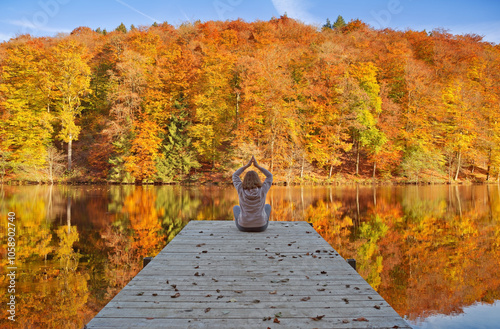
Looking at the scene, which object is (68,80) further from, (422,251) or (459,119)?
(459,119)

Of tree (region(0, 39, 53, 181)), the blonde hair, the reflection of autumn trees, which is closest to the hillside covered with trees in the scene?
tree (region(0, 39, 53, 181))

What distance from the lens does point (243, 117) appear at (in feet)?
84.1

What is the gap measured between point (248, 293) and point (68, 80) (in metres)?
29.5

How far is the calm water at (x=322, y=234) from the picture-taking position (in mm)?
4715

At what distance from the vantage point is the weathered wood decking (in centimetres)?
281

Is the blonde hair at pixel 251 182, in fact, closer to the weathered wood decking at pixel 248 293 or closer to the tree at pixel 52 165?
the weathered wood decking at pixel 248 293

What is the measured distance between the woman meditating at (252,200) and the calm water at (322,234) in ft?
6.75

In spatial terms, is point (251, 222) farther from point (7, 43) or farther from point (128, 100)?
point (7, 43)

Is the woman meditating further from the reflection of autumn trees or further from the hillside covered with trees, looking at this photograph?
the hillside covered with trees

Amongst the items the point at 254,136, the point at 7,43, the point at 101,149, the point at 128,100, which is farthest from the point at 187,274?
the point at 7,43

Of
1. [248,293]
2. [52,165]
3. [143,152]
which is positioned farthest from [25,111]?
[248,293]

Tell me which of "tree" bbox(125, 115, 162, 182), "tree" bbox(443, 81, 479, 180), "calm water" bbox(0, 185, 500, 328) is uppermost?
"tree" bbox(443, 81, 479, 180)

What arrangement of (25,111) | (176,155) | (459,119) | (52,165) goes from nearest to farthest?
(52,165), (176,155), (25,111), (459,119)

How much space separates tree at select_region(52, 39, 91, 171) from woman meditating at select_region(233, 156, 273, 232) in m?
24.3
